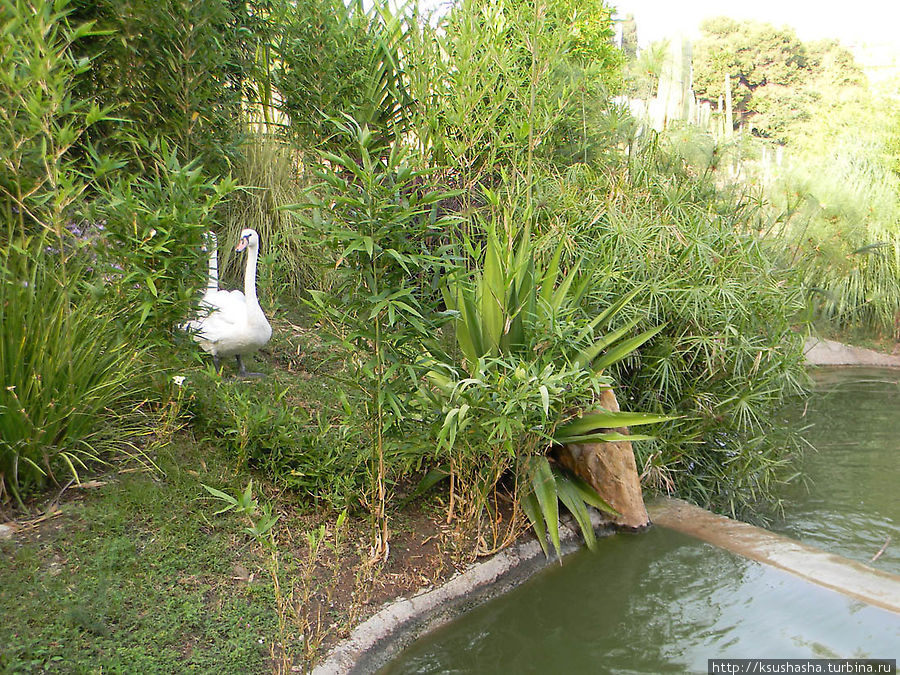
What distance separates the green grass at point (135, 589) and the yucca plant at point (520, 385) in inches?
39.5

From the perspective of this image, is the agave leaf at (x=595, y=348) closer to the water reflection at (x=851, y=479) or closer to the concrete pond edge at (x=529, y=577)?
the concrete pond edge at (x=529, y=577)

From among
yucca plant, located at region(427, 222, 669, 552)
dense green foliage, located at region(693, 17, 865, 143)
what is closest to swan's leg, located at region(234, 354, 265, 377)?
yucca plant, located at region(427, 222, 669, 552)

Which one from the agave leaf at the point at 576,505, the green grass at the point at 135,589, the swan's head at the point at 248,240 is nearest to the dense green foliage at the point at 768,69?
the swan's head at the point at 248,240

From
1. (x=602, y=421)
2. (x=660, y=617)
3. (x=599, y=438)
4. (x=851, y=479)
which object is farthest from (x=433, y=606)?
(x=851, y=479)

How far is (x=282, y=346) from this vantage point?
5496 millimetres

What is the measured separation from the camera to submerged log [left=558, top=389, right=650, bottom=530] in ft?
12.4

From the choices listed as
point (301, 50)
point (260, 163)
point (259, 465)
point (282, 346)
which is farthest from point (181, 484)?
point (260, 163)

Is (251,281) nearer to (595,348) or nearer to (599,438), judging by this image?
(595,348)

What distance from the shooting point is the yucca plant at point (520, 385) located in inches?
114

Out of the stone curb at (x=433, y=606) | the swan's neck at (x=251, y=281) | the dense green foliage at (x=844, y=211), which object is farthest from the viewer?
the dense green foliage at (x=844, y=211)

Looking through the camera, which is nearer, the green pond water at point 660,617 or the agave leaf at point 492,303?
the green pond water at point 660,617

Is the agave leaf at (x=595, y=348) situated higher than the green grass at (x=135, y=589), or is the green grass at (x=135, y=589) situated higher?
the agave leaf at (x=595, y=348)

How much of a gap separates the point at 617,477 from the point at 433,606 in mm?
1314

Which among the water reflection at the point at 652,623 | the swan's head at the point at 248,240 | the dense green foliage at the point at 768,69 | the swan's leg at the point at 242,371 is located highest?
the dense green foliage at the point at 768,69
